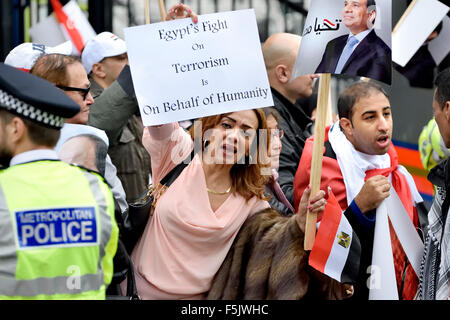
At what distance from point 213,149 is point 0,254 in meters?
1.48

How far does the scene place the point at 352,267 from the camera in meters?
4.11

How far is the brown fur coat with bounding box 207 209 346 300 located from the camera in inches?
158

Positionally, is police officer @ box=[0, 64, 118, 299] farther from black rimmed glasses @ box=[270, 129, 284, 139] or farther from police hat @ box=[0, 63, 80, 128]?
black rimmed glasses @ box=[270, 129, 284, 139]

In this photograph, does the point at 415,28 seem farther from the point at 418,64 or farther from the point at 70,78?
the point at 70,78

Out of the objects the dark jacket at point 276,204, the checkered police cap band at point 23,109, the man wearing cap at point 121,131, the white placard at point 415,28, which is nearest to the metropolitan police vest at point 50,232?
the checkered police cap band at point 23,109

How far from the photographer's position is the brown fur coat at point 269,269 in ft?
13.1

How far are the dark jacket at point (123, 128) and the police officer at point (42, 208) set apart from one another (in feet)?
5.41

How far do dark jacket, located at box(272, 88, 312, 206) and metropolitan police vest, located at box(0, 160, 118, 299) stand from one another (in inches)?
79.7

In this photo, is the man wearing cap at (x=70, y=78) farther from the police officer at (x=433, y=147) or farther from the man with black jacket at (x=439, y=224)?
the police officer at (x=433, y=147)

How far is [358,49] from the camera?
13.3ft

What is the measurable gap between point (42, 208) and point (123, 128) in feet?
9.44

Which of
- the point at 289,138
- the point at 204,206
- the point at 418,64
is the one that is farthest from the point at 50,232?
the point at 418,64
